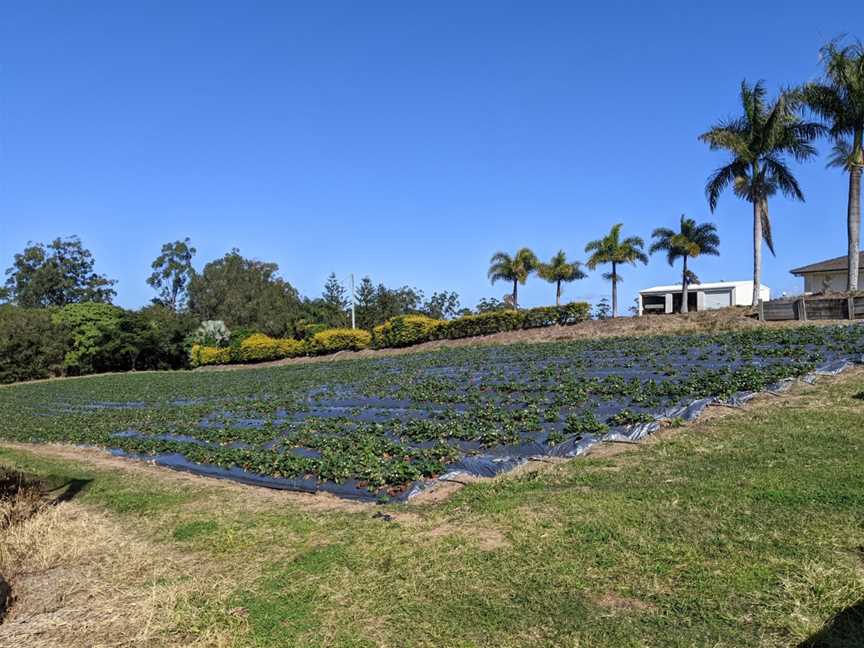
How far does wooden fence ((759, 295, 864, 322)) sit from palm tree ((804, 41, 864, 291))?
1441mm

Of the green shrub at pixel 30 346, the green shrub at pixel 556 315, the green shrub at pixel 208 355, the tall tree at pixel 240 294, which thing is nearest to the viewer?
the green shrub at pixel 556 315

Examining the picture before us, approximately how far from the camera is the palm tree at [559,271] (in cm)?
3934

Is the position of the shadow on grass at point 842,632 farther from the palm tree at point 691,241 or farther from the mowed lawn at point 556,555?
the palm tree at point 691,241

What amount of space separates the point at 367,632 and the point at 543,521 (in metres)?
1.93

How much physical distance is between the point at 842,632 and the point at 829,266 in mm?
38799

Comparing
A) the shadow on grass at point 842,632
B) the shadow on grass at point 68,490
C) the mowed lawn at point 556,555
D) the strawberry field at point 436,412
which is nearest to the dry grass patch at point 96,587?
the mowed lawn at point 556,555

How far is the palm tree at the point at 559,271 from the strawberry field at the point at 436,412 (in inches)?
735

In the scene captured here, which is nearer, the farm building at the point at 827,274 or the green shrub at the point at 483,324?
the green shrub at the point at 483,324

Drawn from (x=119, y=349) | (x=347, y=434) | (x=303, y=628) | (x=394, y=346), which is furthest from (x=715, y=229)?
(x=119, y=349)

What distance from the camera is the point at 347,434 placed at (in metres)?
9.79

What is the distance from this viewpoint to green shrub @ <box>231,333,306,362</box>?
37.2 m

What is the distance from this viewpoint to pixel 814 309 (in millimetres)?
20891

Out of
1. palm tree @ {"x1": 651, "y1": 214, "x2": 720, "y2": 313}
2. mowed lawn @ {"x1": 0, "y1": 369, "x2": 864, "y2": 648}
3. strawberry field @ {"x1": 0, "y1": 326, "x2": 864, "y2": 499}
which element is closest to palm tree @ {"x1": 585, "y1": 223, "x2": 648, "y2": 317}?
palm tree @ {"x1": 651, "y1": 214, "x2": 720, "y2": 313}

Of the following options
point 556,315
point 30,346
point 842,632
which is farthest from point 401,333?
point 842,632
